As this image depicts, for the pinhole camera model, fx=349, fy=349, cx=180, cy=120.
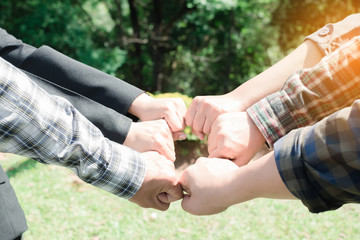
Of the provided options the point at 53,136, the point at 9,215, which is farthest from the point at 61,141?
the point at 9,215

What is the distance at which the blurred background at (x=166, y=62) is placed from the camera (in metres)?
4.25

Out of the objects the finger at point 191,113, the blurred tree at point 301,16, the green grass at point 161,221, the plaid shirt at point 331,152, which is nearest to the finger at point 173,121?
the finger at point 191,113

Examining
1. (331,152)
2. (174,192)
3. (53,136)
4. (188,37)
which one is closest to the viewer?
(331,152)

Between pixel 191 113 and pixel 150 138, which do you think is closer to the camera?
pixel 150 138

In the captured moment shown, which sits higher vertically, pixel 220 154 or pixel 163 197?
pixel 220 154

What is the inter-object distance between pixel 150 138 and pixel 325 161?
48.9 inches

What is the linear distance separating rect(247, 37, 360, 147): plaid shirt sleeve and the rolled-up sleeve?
0.23m

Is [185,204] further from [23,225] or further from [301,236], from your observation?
[301,236]

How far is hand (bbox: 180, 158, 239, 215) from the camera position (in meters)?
1.79

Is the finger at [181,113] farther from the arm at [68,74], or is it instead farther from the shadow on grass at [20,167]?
the shadow on grass at [20,167]

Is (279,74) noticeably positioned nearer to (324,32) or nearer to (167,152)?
(324,32)

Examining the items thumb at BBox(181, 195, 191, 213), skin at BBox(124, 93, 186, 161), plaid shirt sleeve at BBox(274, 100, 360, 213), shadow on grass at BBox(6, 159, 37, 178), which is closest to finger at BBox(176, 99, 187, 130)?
skin at BBox(124, 93, 186, 161)

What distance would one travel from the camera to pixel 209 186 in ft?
6.05

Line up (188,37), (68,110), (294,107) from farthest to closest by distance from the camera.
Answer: (188,37), (294,107), (68,110)
